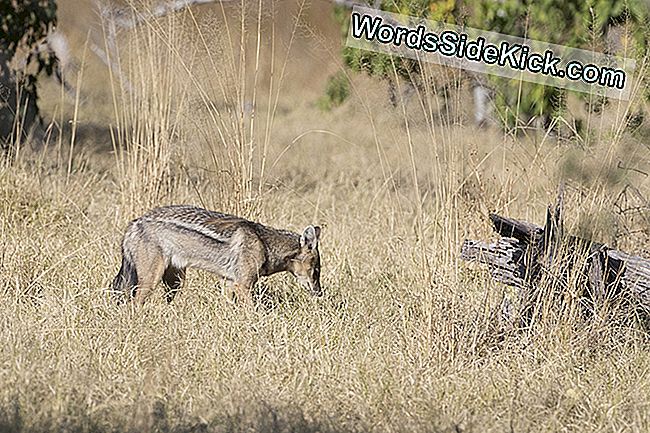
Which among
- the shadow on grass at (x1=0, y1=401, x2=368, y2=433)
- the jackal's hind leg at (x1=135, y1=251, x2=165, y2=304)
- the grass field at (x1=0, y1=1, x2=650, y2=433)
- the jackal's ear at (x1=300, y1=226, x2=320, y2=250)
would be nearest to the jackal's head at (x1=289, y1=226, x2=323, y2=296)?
the jackal's ear at (x1=300, y1=226, x2=320, y2=250)

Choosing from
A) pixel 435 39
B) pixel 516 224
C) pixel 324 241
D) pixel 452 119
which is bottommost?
pixel 324 241

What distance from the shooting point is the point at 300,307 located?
20.4 feet

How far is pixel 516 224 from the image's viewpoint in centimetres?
561

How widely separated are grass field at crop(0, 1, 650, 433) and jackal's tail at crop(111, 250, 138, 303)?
138 mm

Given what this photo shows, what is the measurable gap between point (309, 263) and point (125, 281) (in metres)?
1.00

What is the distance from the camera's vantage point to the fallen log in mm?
5551

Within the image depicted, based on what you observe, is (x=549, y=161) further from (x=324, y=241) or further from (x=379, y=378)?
(x=379, y=378)

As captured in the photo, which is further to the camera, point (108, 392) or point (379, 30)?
point (379, 30)

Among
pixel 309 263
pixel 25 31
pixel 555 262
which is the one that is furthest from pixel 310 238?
pixel 25 31

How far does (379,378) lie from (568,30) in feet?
19.2

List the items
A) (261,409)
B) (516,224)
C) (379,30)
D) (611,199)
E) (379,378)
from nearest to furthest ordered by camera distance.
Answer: (261,409), (379,378), (516,224), (611,199), (379,30)

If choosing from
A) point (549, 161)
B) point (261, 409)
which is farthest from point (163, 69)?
point (261, 409)

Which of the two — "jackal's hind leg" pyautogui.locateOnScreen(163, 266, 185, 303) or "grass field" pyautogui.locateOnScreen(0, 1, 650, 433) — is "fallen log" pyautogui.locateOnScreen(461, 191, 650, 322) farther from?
"jackal's hind leg" pyautogui.locateOnScreen(163, 266, 185, 303)

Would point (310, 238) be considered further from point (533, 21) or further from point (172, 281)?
point (533, 21)
